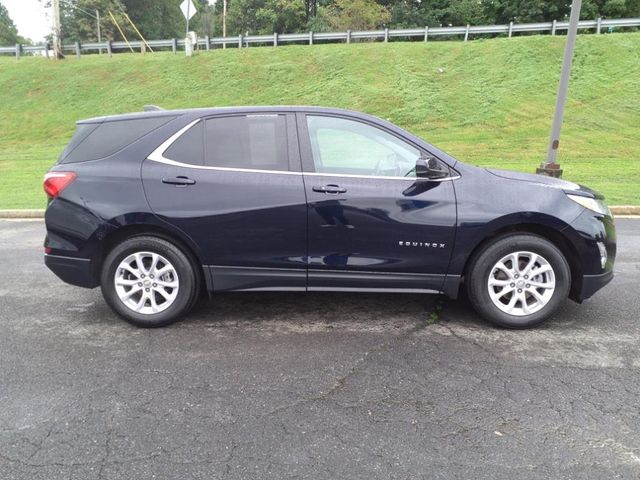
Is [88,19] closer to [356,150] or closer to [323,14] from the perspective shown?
[323,14]

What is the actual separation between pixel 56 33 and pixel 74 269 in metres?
31.5

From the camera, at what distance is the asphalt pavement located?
8.36 ft

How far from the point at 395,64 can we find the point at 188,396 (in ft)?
86.6

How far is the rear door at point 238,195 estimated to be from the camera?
13.0ft

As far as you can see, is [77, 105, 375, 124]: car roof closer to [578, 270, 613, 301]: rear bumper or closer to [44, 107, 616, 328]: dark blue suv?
[44, 107, 616, 328]: dark blue suv

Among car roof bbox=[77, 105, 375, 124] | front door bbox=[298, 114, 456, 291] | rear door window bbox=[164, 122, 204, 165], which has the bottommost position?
front door bbox=[298, 114, 456, 291]

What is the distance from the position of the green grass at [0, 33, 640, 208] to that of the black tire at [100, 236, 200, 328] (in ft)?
42.5

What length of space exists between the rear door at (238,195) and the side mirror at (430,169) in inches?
36.0

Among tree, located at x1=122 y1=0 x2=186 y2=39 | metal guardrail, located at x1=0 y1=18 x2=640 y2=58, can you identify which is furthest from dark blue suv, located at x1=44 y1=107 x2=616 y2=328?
tree, located at x1=122 y1=0 x2=186 y2=39

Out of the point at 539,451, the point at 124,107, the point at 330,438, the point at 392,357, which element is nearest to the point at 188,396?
the point at 330,438

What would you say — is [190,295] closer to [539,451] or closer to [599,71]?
[539,451]

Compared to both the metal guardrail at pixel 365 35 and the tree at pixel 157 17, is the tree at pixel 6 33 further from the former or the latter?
the metal guardrail at pixel 365 35

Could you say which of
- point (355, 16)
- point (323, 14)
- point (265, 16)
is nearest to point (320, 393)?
point (355, 16)

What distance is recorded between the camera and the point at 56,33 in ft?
98.2
